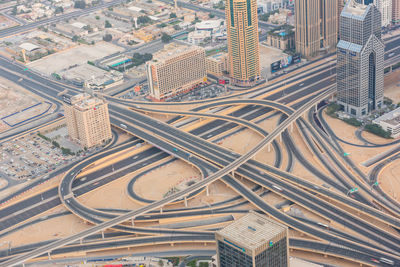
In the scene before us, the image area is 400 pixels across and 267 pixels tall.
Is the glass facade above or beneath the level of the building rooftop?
beneath

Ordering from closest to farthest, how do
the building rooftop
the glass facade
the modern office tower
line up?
the modern office tower, the building rooftop, the glass facade

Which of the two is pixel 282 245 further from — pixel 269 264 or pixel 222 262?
pixel 222 262

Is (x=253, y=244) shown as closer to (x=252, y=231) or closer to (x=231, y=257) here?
(x=252, y=231)

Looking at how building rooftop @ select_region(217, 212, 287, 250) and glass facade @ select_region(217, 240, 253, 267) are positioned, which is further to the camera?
glass facade @ select_region(217, 240, 253, 267)

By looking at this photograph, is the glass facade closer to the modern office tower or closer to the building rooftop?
the modern office tower

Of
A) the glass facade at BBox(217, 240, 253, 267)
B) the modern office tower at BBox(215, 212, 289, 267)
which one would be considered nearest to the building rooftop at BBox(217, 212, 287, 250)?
the modern office tower at BBox(215, 212, 289, 267)

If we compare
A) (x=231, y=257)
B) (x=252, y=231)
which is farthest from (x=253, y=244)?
(x=231, y=257)

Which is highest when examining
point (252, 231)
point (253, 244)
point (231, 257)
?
point (252, 231)
